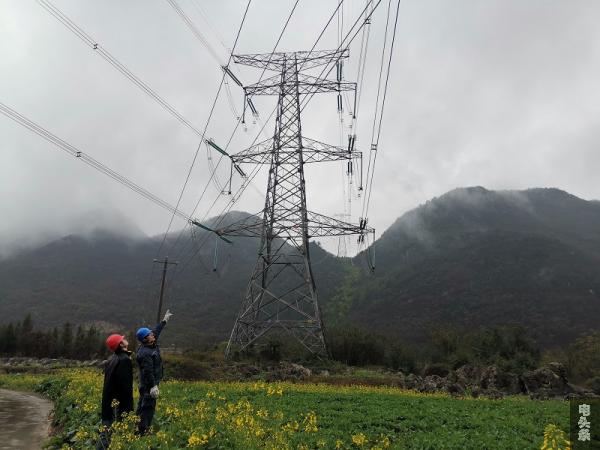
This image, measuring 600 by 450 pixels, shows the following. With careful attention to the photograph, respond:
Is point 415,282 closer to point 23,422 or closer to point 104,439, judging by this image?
point 23,422

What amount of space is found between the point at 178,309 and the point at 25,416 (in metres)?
120

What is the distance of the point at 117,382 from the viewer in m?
8.90

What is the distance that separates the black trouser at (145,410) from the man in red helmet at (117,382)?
23cm

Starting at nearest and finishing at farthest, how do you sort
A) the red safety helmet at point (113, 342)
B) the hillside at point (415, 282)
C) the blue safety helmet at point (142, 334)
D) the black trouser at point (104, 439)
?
the black trouser at point (104, 439), the red safety helmet at point (113, 342), the blue safety helmet at point (142, 334), the hillside at point (415, 282)

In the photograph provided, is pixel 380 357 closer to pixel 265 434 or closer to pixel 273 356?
pixel 273 356

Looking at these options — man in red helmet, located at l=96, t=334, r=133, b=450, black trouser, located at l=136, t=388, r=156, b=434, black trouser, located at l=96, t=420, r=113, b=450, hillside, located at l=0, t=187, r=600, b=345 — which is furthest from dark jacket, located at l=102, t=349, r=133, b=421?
hillside, located at l=0, t=187, r=600, b=345

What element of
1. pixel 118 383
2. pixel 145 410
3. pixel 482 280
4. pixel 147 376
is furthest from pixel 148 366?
pixel 482 280

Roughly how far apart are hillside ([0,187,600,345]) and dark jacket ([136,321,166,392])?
213 feet

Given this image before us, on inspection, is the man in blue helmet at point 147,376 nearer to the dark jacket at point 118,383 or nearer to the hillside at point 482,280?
the dark jacket at point 118,383

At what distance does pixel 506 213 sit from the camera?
186750mm

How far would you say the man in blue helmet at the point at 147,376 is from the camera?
8.97m

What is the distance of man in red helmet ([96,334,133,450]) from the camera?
883 cm

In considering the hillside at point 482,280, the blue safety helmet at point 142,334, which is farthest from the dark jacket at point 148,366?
the hillside at point 482,280

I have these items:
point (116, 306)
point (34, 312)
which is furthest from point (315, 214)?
point (34, 312)
